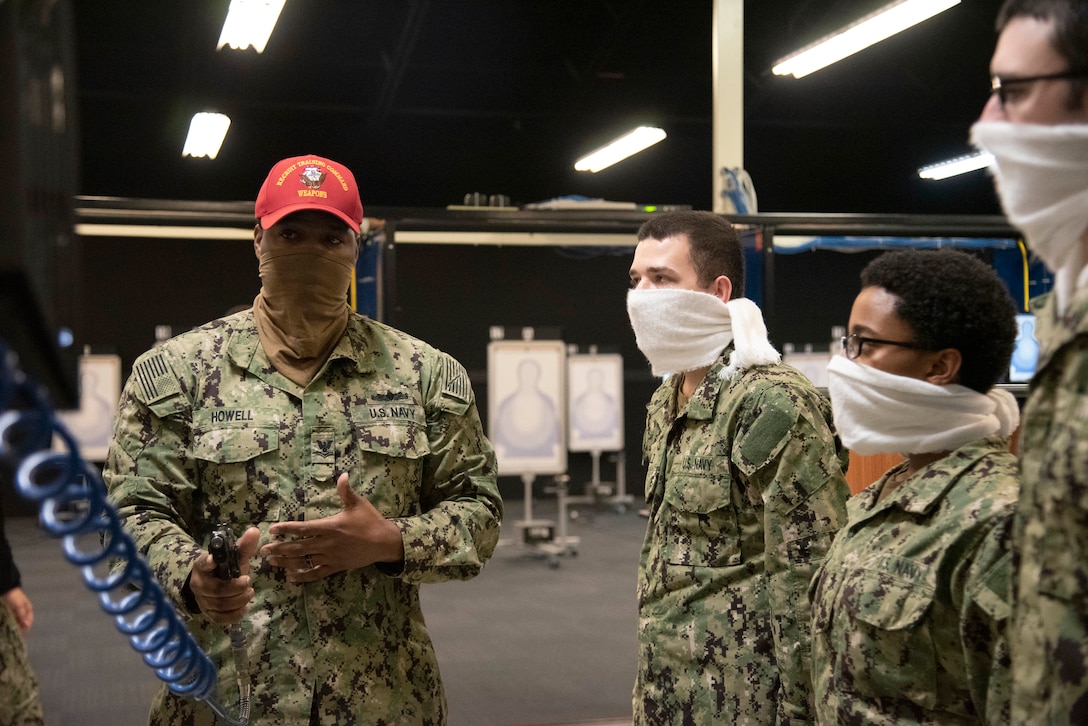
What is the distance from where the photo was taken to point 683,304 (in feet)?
7.17

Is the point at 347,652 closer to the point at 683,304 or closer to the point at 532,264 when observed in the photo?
the point at 683,304

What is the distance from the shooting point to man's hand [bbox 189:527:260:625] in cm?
152


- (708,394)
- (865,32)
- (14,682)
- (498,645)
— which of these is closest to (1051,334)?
(708,394)

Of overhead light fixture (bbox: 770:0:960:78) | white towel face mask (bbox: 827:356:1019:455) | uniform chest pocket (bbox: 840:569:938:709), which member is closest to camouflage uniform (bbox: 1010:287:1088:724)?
uniform chest pocket (bbox: 840:569:938:709)

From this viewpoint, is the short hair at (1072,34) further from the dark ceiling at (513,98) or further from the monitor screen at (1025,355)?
the dark ceiling at (513,98)

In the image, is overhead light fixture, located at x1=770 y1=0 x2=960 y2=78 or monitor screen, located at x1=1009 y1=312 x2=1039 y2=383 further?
overhead light fixture, located at x1=770 y1=0 x2=960 y2=78

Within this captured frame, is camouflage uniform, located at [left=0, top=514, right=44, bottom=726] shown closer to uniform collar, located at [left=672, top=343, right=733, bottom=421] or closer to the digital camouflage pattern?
the digital camouflage pattern

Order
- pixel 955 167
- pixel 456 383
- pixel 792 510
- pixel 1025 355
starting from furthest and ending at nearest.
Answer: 1. pixel 955 167
2. pixel 1025 355
3. pixel 456 383
4. pixel 792 510

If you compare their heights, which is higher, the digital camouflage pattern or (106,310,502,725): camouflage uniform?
(106,310,502,725): camouflage uniform

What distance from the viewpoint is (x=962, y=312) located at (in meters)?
1.55

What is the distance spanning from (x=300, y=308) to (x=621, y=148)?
9.83 m

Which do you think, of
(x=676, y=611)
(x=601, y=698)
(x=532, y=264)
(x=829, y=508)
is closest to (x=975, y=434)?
(x=829, y=508)

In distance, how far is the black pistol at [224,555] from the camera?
1493 millimetres

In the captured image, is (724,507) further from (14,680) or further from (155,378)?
(14,680)
